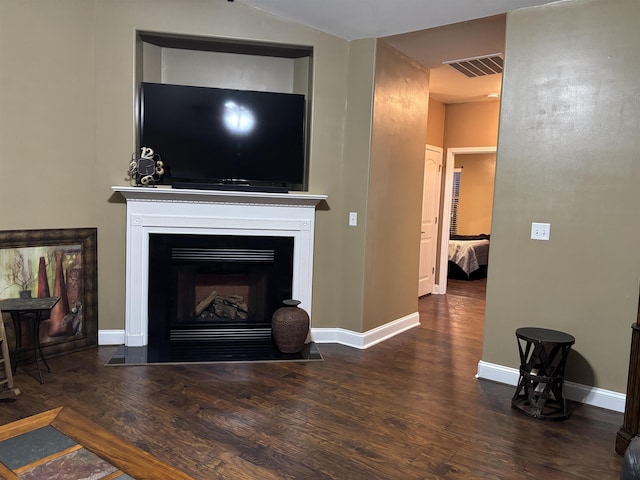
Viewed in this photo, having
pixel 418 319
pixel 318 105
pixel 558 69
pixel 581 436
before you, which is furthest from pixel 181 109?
pixel 581 436

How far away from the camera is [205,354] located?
12.5 feet

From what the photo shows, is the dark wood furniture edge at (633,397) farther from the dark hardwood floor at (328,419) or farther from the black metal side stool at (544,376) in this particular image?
the black metal side stool at (544,376)

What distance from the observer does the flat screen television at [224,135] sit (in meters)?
3.88

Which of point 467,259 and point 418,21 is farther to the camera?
point 467,259

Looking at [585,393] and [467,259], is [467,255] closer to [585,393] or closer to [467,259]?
[467,259]

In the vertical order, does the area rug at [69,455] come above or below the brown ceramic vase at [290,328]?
above

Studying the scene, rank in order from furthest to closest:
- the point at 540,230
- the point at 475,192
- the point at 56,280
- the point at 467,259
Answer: the point at 475,192 < the point at 467,259 < the point at 56,280 < the point at 540,230

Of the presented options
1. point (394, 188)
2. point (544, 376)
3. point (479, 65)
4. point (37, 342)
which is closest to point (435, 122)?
point (479, 65)

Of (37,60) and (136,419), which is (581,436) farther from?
(37,60)

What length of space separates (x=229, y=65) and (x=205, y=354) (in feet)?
8.39

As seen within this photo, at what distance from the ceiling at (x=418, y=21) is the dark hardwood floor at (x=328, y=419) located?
8.94 ft

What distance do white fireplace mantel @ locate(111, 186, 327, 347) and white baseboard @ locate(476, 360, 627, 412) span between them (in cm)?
197

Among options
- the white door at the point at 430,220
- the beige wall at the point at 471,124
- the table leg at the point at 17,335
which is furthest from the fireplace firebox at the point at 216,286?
the beige wall at the point at 471,124

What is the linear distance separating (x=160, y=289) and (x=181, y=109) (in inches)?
59.5
